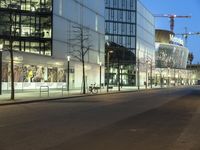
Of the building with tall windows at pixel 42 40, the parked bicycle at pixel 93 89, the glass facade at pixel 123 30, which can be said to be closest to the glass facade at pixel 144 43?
the glass facade at pixel 123 30

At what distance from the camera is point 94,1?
94.6 m

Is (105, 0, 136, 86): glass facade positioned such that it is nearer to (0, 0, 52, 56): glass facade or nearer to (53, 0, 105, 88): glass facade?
(53, 0, 105, 88): glass facade

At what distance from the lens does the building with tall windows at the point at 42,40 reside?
6247cm

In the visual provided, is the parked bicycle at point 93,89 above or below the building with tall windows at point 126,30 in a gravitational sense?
below

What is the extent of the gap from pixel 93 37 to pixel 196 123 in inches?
2845

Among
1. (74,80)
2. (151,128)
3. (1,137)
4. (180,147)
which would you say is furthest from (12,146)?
(74,80)

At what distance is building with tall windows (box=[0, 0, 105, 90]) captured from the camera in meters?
62.5

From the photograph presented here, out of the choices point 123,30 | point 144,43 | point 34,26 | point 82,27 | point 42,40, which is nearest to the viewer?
point 42,40

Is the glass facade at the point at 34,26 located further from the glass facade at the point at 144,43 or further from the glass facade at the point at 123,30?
the glass facade at the point at 144,43

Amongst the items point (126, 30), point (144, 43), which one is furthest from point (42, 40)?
point (144, 43)

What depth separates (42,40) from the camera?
236 feet

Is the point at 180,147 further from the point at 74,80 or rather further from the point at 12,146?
the point at 74,80

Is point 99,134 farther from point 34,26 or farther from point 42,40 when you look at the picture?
point 34,26

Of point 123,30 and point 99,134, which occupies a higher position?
point 123,30
